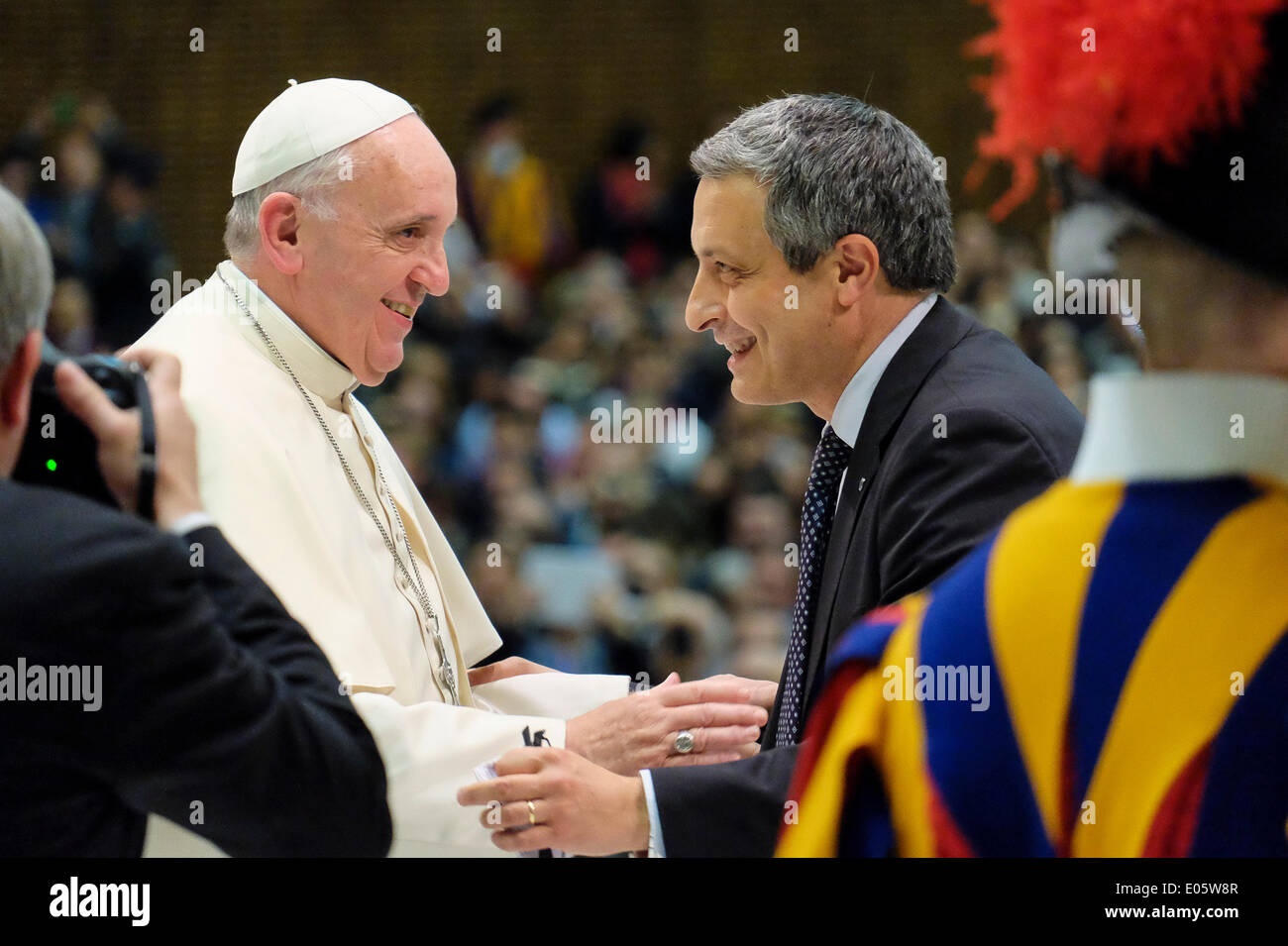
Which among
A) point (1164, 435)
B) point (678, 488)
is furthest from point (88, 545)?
point (678, 488)

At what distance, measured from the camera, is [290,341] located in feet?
9.25

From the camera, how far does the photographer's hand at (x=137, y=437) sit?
5.77ft

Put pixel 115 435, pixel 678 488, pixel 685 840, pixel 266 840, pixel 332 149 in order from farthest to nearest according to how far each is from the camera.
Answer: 1. pixel 678 488
2. pixel 332 149
3. pixel 685 840
4. pixel 266 840
5. pixel 115 435

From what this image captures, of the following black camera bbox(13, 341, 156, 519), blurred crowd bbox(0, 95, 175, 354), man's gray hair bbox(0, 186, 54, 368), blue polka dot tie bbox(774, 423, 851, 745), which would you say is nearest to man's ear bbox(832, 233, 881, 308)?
blue polka dot tie bbox(774, 423, 851, 745)

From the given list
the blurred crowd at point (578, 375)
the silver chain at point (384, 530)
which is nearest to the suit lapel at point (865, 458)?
the silver chain at point (384, 530)

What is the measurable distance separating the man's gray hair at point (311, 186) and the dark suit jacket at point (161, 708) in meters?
1.09

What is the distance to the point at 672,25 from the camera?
890 centimetres

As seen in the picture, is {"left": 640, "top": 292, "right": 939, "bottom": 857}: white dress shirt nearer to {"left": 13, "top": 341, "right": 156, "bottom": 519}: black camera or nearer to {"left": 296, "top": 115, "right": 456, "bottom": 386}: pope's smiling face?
{"left": 296, "top": 115, "right": 456, "bottom": 386}: pope's smiling face

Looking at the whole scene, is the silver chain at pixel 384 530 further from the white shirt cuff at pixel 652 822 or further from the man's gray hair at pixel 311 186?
the white shirt cuff at pixel 652 822

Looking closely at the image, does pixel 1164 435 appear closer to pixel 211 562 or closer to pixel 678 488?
pixel 211 562

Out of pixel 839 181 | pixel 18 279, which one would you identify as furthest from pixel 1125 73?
pixel 839 181

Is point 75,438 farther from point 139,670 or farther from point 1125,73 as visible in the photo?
point 1125,73

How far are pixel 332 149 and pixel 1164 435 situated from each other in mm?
1980

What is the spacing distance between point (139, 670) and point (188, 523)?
0.73ft
